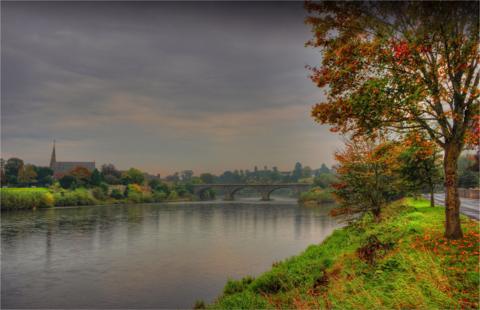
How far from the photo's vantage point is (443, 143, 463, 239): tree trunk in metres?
14.5

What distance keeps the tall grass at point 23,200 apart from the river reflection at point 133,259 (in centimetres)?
2485

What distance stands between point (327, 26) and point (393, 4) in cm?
248

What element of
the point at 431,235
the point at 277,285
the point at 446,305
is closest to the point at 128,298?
the point at 277,285

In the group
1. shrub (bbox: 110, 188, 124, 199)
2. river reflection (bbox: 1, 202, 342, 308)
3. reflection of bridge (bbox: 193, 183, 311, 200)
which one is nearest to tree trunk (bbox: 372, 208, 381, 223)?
river reflection (bbox: 1, 202, 342, 308)

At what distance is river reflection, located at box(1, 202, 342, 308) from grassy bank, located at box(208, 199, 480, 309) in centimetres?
535

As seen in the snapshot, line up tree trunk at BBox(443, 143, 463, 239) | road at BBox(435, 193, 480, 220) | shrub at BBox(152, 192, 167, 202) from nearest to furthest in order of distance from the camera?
tree trunk at BBox(443, 143, 463, 239) → road at BBox(435, 193, 480, 220) → shrub at BBox(152, 192, 167, 202)

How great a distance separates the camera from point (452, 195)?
14656 millimetres

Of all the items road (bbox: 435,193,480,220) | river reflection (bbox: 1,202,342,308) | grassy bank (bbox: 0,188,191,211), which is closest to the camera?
river reflection (bbox: 1,202,342,308)

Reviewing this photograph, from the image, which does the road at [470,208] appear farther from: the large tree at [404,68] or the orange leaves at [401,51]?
the orange leaves at [401,51]

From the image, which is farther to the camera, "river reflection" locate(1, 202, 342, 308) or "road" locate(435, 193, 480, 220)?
"road" locate(435, 193, 480, 220)

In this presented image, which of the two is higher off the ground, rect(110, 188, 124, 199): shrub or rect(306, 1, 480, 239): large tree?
rect(306, 1, 480, 239): large tree

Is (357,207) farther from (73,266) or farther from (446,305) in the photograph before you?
(73,266)

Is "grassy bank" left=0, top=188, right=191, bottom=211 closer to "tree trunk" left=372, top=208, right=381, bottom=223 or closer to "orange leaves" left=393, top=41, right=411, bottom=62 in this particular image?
"tree trunk" left=372, top=208, right=381, bottom=223

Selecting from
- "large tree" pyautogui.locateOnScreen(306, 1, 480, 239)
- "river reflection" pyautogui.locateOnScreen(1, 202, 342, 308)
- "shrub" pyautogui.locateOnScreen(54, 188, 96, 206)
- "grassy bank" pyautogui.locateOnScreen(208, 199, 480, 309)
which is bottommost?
"river reflection" pyautogui.locateOnScreen(1, 202, 342, 308)
